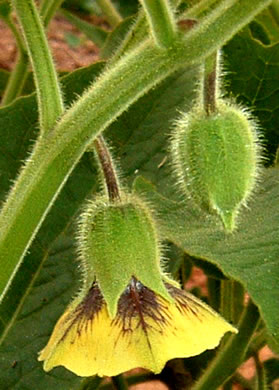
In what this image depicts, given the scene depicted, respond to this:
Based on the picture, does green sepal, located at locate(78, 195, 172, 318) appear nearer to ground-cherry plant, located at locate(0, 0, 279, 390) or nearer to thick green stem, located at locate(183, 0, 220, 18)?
ground-cherry plant, located at locate(0, 0, 279, 390)

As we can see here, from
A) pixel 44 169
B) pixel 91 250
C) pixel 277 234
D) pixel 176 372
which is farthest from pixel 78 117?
pixel 176 372

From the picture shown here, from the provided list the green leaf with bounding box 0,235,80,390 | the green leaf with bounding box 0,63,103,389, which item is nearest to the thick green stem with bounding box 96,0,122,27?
the green leaf with bounding box 0,63,103,389

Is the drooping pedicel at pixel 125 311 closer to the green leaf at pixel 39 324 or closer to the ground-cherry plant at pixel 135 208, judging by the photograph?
the ground-cherry plant at pixel 135 208

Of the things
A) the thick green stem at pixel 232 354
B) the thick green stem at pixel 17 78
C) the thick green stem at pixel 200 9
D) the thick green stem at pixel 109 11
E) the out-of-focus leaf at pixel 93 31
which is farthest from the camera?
the out-of-focus leaf at pixel 93 31

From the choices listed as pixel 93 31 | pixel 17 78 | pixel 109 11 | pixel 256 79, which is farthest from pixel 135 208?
pixel 93 31

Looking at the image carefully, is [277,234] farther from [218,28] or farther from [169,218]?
[218,28]

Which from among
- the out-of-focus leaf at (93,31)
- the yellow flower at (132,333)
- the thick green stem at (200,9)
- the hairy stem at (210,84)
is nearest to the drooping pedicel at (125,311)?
the yellow flower at (132,333)
